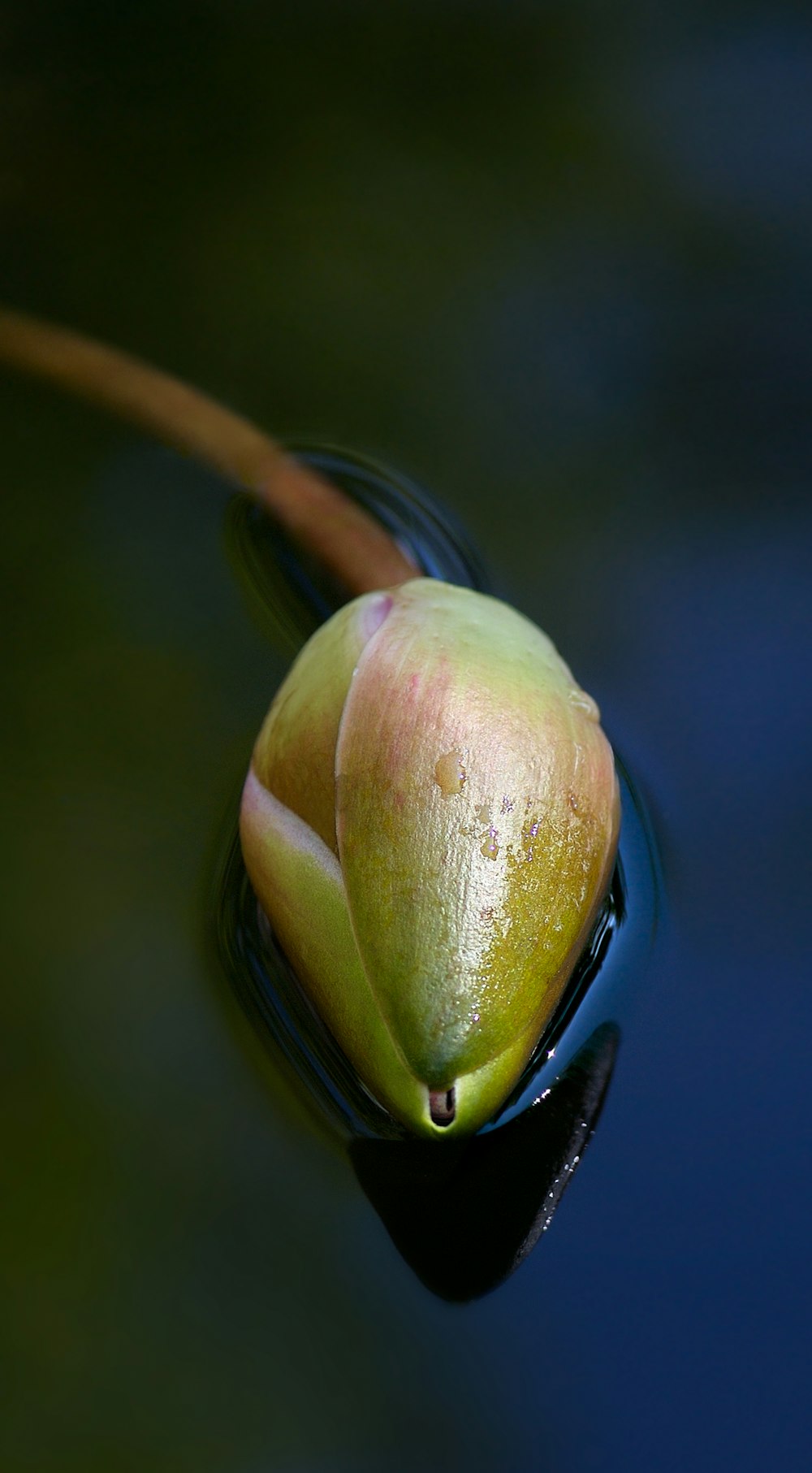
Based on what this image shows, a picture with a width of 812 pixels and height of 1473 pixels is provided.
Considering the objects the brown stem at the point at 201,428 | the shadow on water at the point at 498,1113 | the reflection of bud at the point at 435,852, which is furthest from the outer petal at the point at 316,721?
the brown stem at the point at 201,428

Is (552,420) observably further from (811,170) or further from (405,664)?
(405,664)

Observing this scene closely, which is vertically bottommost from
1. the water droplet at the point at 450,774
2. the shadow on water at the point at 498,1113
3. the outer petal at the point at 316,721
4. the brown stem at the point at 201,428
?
the shadow on water at the point at 498,1113

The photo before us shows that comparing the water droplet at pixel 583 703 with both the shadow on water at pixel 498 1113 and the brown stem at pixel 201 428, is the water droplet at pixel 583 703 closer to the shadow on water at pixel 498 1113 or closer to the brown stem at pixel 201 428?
the shadow on water at pixel 498 1113

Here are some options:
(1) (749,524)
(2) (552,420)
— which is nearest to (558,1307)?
(1) (749,524)

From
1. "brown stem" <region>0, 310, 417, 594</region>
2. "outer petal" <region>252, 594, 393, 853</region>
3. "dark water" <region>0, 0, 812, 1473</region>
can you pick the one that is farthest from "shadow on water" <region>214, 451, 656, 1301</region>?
"brown stem" <region>0, 310, 417, 594</region>

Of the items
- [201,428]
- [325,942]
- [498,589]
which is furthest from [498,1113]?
[201,428]

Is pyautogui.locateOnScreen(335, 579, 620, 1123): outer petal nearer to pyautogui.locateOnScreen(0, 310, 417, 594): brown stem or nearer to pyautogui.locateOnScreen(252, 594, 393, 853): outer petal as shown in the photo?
pyautogui.locateOnScreen(252, 594, 393, 853): outer petal

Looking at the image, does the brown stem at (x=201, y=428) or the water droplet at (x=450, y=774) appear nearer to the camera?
the water droplet at (x=450, y=774)

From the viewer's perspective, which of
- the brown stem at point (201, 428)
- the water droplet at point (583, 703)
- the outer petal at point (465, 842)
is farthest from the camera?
the brown stem at point (201, 428)
